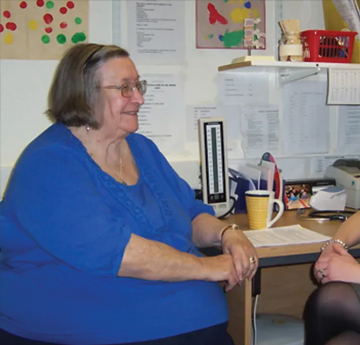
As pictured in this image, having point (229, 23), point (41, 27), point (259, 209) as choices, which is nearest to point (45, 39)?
point (41, 27)

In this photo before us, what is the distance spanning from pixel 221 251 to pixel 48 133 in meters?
0.66

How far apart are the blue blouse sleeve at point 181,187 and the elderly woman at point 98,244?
0.13 meters

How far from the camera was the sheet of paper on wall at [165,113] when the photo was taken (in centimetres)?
214

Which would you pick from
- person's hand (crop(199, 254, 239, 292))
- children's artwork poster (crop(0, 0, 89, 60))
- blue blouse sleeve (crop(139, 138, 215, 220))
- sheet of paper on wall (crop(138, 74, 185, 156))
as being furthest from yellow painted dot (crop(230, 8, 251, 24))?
person's hand (crop(199, 254, 239, 292))

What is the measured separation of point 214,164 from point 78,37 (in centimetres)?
73

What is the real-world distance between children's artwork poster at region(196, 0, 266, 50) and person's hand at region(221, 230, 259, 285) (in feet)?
3.09

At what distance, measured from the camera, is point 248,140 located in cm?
230

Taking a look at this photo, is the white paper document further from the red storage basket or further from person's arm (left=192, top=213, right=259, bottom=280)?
the red storage basket

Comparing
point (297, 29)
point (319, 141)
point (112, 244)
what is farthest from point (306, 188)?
point (112, 244)

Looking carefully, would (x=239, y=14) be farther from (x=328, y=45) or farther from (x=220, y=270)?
(x=220, y=270)

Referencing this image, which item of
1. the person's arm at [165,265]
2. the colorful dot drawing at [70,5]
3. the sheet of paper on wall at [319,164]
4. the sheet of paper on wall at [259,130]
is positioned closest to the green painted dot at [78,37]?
the colorful dot drawing at [70,5]

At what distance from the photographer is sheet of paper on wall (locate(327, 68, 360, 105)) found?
2.10 meters

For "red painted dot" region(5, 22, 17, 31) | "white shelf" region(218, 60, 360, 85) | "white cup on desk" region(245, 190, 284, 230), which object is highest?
"red painted dot" region(5, 22, 17, 31)

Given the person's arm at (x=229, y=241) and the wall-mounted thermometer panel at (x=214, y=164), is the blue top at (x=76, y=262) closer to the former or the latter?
the person's arm at (x=229, y=241)
